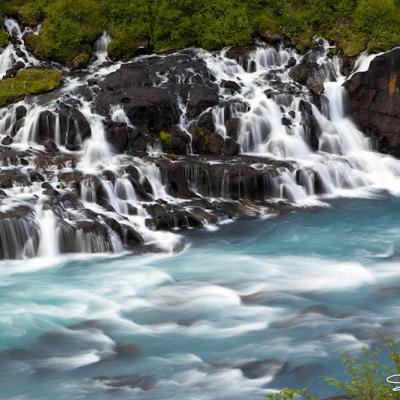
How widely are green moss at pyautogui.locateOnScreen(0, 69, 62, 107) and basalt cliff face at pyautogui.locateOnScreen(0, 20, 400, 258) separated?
2.21 feet

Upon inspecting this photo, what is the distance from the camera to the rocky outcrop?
96.6 ft

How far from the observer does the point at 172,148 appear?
27125mm

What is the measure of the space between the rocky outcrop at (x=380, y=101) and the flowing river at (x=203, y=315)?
8.62 meters

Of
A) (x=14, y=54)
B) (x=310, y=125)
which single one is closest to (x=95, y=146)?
(x=310, y=125)

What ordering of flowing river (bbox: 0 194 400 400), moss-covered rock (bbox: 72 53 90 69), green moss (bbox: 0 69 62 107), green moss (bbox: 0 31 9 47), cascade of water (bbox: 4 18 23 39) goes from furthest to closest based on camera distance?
cascade of water (bbox: 4 18 23 39)
green moss (bbox: 0 31 9 47)
moss-covered rock (bbox: 72 53 90 69)
green moss (bbox: 0 69 62 107)
flowing river (bbox: 0 194 400 400)

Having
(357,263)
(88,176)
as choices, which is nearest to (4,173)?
(88,176)

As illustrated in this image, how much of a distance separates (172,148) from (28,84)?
7.71 metres

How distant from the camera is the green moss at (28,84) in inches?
1137

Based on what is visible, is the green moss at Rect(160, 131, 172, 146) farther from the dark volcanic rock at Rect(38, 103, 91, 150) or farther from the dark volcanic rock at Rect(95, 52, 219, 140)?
the dark volcanic rock at Rect(38, 103, 91, 150)

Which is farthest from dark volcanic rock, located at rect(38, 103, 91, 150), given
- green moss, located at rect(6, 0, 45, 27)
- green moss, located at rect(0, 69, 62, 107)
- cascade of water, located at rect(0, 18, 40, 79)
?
green moss, located at rect(6, 0, 45, 27)

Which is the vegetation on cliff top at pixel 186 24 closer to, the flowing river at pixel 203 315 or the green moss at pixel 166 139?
the green moss at pixel 166 139

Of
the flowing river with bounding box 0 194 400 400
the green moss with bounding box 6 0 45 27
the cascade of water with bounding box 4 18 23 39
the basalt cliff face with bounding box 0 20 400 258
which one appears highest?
the green moss with bounding box 6 0 45 27

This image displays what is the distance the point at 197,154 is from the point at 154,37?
33.1 ft

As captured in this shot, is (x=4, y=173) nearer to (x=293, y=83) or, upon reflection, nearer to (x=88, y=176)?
(x=88, y=176)
